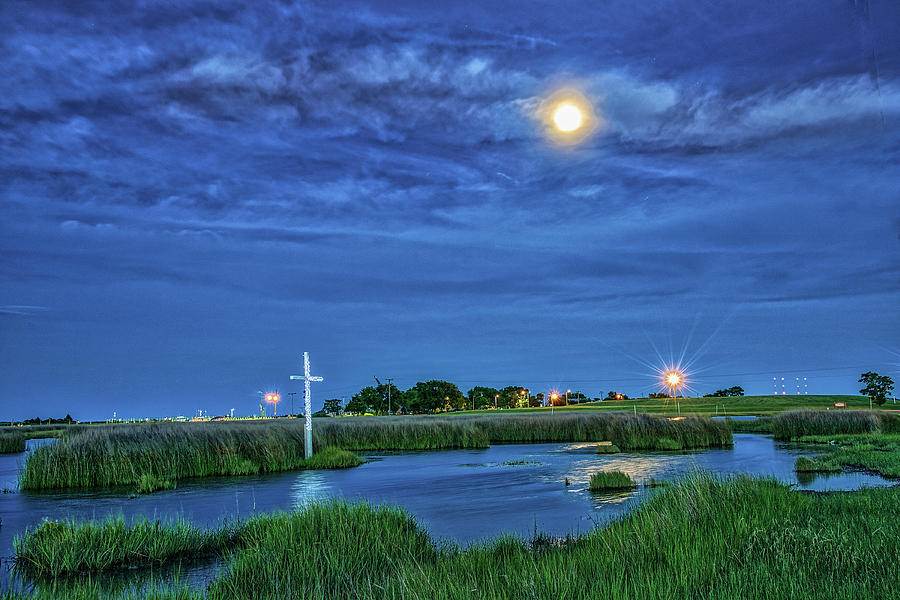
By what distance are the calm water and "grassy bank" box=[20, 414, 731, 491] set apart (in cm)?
162

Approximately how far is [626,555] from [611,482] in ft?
41.6

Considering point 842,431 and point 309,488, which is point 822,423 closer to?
point 842,431

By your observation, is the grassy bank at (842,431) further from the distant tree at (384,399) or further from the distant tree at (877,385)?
the distant tree at (384,399)

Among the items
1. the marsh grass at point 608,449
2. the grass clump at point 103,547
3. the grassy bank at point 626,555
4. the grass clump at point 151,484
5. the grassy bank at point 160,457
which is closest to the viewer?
the grassy bank at point 626,555

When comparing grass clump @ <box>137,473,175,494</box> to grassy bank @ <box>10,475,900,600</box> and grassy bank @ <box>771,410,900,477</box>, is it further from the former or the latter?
grassy bank @ <box>771,410,900,477</box>

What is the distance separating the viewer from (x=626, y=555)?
870 cm

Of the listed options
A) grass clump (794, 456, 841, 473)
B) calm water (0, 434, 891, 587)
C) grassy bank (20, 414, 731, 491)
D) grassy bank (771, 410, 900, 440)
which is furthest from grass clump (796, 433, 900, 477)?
grassy bank (20, 414, 731, 491)

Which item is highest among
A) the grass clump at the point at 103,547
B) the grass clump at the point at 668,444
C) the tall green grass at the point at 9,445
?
the tall green grass at the point at 9,445

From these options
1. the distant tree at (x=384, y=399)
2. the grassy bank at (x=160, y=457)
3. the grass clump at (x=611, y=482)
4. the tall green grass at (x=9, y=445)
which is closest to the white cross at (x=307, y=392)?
the grassy bank at (x=160, y=457)

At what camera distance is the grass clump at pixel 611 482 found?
67.6 feet

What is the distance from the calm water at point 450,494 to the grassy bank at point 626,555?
78.3 inches

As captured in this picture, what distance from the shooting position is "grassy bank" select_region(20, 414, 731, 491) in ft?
81.2

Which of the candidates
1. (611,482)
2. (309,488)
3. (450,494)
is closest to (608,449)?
(611,482)

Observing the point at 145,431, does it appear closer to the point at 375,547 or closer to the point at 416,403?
the point at 375,547
